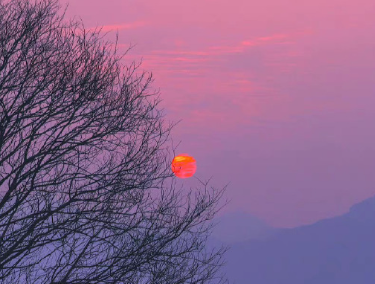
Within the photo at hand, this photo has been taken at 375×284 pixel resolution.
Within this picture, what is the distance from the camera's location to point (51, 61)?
502 inches

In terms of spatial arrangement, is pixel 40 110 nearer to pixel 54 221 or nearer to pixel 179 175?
pixel 54 221

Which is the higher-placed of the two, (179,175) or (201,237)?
(179,175)

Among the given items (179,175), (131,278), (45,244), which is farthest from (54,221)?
(179,175)

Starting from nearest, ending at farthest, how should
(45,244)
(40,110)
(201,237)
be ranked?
(45,244)
(40,110)
(201,237)

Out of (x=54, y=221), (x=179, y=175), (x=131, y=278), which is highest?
(x=179, y=175)

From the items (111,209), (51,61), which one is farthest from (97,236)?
(51,61)

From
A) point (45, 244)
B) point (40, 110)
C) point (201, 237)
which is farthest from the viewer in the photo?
point (201, 237)

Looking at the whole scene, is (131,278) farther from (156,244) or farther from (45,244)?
(45,244)

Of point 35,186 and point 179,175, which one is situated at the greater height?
point 179,175

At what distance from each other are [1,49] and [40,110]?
1.25 m

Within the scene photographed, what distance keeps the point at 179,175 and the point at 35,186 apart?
9.45ft

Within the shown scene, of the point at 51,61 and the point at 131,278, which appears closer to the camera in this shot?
the point at 131,278

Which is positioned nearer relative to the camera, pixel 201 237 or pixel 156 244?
pixel 156 244

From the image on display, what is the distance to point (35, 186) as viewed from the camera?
11.6 meters
